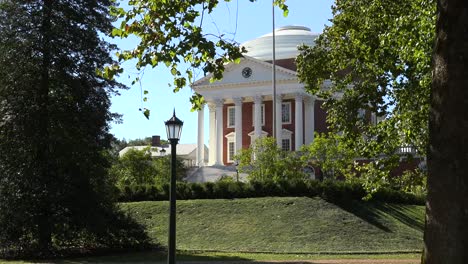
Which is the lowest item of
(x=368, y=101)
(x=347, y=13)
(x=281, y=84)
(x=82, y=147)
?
(x=82, y=147)

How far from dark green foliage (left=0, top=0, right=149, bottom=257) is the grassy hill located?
143 inches

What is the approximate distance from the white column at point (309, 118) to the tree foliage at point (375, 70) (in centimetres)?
4698

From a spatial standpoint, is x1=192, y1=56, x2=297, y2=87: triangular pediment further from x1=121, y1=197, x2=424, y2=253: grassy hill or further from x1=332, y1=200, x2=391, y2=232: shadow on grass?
x1=332, y1=200, x2=391, y2=232: shadow on grass

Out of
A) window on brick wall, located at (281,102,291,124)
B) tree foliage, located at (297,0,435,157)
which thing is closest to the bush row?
tree foliage, located at (297,0,435,157)

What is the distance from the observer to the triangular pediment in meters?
64.3

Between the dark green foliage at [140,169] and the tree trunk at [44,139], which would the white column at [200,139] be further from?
the tree trunk at [44,139]

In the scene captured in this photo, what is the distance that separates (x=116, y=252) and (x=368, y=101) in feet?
34.6

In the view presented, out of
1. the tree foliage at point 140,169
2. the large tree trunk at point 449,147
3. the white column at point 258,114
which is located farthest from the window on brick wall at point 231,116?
the large tree trunk at point 449,147

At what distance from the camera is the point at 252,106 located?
69.8m

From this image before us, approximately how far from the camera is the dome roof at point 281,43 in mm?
68000

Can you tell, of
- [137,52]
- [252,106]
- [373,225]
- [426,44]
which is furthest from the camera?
[252,106]

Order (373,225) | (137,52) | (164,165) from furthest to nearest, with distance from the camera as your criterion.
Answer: (164,165)
(373,225)
(137,52)

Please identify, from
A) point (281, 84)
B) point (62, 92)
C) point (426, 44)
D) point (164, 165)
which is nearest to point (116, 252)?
point (62, 92)

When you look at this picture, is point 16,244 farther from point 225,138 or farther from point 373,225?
point 225,138
